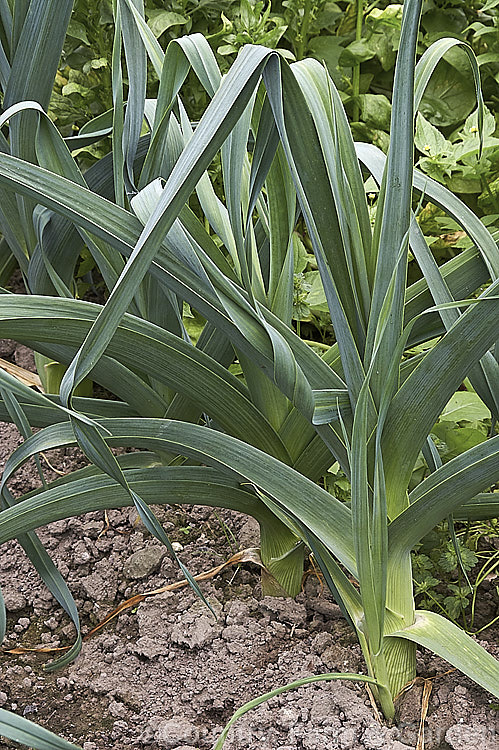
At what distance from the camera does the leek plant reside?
77 cm

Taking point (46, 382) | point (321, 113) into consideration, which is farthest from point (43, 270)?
point (321, 113)

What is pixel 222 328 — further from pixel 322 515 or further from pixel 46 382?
pixel 46 382

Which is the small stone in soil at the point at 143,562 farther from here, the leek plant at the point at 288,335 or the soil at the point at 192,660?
the leek plant at the point at 288,335

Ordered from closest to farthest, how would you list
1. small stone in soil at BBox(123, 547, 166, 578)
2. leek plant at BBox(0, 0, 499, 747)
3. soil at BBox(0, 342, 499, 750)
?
leek plant at BBox(0, 0, 499, 747) < soil at BBox(0, 342, 499, 750) < small stone in soil at BBox(123, 547, 166, 578)

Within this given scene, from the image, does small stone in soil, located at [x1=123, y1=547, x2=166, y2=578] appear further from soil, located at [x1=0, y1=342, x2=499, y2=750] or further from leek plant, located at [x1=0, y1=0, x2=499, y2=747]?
leek plant, located at [x1=0, y1=0, x2=499, y2=747]

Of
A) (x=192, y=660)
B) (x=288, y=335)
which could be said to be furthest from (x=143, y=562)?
(x=288, y=335)

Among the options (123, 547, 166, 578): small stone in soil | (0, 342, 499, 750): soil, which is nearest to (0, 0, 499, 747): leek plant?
(0, 342, 499, 750): soil

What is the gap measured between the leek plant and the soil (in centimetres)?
7

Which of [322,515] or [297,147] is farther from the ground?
[297,147]

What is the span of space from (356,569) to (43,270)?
0.70 meters

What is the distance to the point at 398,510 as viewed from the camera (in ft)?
2.97

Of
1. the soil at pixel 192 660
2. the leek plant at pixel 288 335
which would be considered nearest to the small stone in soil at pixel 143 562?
the soil at pixel 192 660

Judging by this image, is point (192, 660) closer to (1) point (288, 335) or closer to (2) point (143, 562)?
(2) point (143, 562)

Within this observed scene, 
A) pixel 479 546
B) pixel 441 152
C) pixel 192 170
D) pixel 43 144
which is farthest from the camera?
pixel 441 152
